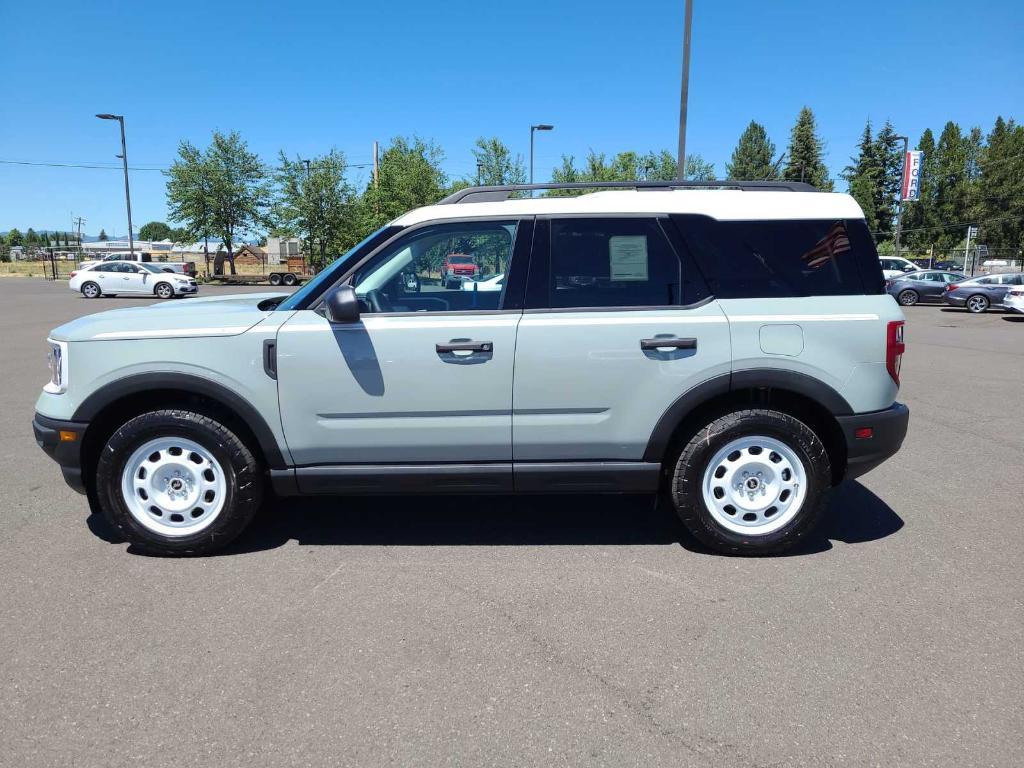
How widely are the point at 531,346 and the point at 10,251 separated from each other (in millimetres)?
109521

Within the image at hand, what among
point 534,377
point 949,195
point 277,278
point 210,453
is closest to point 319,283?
point 210,453

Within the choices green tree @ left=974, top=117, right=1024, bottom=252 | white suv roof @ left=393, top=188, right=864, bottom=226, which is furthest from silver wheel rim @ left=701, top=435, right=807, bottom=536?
green tree @ left=974, top=117, right=1024, bottom=252

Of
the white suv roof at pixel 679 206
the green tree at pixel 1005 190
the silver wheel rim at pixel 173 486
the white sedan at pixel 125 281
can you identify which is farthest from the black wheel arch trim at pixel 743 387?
the green tree at pixel 1005 190

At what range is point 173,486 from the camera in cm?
387

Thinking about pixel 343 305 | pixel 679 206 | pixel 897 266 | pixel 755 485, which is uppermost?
pixel 679 206

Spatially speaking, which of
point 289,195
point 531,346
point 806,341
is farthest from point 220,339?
point 289,195

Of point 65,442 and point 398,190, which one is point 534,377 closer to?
point 65,442

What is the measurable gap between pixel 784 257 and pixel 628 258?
0.85 m

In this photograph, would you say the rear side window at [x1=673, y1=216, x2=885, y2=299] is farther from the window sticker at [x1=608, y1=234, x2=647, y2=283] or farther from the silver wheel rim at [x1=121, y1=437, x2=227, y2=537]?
the silver wheel rim at [x1=121, y1=437, x2=227, y2=537]

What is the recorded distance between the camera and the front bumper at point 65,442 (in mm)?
3744

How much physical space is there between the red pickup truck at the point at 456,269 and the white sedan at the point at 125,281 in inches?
1073

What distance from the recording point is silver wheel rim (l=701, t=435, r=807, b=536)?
152 inches

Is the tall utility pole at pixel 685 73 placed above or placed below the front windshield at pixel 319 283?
above

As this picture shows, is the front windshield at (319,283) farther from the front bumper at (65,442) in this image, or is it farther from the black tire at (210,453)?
the front bumper at (65,442)
